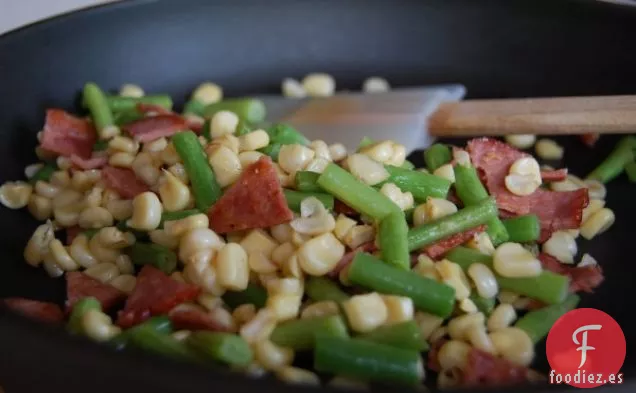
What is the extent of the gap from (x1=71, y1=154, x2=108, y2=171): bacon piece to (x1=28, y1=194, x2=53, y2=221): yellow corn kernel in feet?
0.34

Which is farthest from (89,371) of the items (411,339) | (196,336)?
(411,339)

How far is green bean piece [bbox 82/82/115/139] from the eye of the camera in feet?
5.47

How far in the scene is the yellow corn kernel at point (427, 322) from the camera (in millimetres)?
1205

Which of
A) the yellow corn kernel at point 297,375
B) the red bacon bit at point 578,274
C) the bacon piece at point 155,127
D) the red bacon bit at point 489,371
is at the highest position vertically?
the bacon piece at point 155,127

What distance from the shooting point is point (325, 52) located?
2.01 m

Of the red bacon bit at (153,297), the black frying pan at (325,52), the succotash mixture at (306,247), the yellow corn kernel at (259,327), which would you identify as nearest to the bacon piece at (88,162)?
the succotash mixture at (306,247)

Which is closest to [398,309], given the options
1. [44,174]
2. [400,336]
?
[400,336]

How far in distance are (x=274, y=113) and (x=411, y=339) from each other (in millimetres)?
877

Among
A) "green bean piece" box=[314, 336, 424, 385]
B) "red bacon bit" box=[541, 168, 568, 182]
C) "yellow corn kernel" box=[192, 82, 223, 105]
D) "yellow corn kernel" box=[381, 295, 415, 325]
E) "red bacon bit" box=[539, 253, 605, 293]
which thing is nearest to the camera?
"green bean piece" box=[314, 336, 424, 385]

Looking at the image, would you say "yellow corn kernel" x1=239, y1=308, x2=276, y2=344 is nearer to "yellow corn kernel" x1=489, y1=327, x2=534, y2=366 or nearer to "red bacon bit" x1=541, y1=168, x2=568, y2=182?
"yellow corn kernel" x1=489, y1=327, x2=534, y2=366

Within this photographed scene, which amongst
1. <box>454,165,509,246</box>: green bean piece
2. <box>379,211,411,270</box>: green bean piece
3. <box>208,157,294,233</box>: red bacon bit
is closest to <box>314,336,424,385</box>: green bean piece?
<box>379,211,411,270</box>: green bean piece

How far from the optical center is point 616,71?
184cm

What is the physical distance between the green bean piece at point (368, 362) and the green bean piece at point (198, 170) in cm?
45

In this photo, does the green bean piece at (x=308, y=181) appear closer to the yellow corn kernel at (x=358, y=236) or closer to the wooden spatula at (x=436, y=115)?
the yellow corn kernel at (x=358, y=236)
